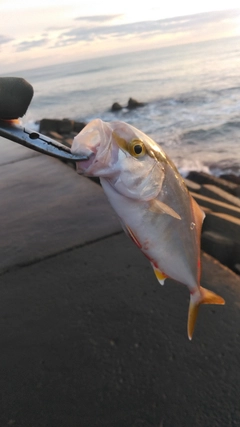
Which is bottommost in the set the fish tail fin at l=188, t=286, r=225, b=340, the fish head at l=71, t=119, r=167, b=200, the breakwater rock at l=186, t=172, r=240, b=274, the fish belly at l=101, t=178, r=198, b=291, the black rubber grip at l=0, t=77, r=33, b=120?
the breakwater rock at l=186, t=172, r=240, b=274

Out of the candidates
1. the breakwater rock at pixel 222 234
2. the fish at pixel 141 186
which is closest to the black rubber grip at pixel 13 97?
the fish at pixel 141 186

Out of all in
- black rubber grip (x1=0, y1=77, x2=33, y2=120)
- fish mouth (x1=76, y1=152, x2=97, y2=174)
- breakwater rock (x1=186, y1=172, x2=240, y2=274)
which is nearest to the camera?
fish mouth (x1=76, y1=152, x2=97, y2=174)

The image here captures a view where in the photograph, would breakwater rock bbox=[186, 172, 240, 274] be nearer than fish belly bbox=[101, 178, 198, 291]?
No

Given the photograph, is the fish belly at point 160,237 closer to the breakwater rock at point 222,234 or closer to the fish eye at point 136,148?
the fish eye at point 136,148

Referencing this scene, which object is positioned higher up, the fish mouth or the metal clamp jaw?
the metal clamp jaw

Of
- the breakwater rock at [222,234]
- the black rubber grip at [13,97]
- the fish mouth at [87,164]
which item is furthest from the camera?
the breakwater rock at [222,234]

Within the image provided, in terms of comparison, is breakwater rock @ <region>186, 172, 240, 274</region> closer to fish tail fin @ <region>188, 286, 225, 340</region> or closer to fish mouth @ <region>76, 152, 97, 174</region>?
fish tail fin @ <region>188, 286, 225, 340</region>

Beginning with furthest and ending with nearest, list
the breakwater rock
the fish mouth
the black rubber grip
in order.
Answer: the breakwater rock
the black rubber grip
the fish mouth

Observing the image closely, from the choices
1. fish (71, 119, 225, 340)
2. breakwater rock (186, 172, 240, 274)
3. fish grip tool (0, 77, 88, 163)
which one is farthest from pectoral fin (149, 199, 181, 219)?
breakwater rock (186, 172, 240, 274)
